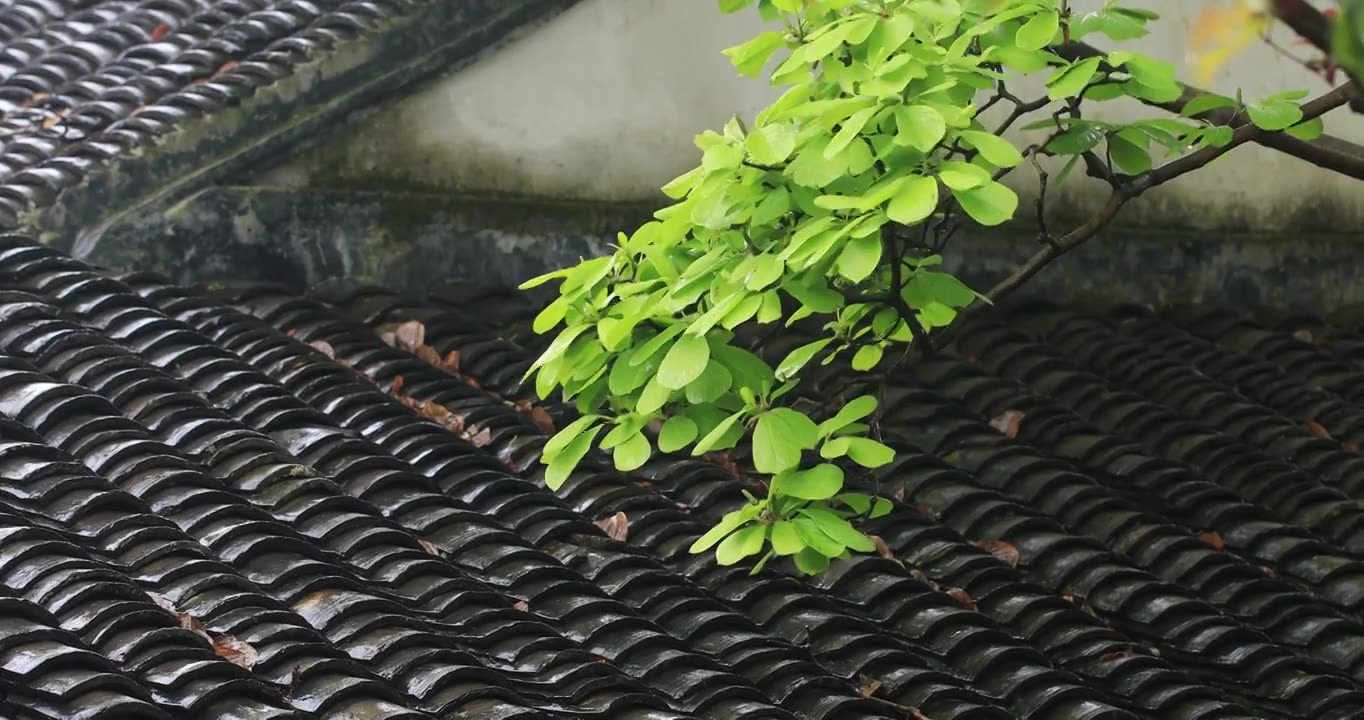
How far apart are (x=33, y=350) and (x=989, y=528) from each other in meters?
3.92

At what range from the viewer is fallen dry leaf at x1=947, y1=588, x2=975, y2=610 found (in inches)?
226

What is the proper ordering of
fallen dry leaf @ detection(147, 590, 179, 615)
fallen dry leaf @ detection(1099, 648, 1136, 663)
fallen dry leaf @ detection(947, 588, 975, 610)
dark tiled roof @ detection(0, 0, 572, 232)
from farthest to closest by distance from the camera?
dark tiled roof @ detection(0, 0, 572, 232) < fallen dry leaf @ detection(947, 588, 975, 610) < fallen dry leaf @ detection(1099, 648, 1136, 663) < fallen dry leaf @ detection(147, 590, 179, 615)

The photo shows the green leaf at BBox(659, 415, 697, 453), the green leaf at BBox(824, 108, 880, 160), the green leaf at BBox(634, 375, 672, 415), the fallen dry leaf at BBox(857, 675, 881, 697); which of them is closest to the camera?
the green leaf at BBox(824, 108, 880, 160)

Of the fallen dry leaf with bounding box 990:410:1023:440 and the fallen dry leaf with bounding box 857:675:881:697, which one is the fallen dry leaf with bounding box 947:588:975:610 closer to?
the fallen dry leaf with bounding box 857:675:881:697

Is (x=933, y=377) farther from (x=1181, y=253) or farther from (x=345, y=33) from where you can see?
(x=345, y=33)

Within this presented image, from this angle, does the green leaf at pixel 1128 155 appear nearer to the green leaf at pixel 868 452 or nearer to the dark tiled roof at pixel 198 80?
the green leaf at pixel 868 452

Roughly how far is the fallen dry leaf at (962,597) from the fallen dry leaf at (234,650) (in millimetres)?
2539

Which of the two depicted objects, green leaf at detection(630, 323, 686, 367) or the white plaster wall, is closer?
green leaf at detection(630, 323, 686, 367)

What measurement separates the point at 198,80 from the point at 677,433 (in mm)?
4475

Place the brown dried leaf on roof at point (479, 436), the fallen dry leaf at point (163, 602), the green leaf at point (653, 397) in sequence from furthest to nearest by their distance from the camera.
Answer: the brown dried leaf on roof at point (479, 436), the fallen dry leaf at point (163, 602), the green leaf at point (653, 397)

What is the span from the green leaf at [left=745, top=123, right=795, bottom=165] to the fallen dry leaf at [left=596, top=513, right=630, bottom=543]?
2.11m

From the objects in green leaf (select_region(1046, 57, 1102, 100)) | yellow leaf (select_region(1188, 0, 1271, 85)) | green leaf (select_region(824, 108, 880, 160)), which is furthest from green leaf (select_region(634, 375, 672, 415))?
yellow leaf (select_region(1188, 0, 1271, 85))

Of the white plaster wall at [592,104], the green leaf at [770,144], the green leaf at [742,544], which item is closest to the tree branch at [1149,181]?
the green leaf at [770,144]

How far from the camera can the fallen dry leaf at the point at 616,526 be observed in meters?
5.91
